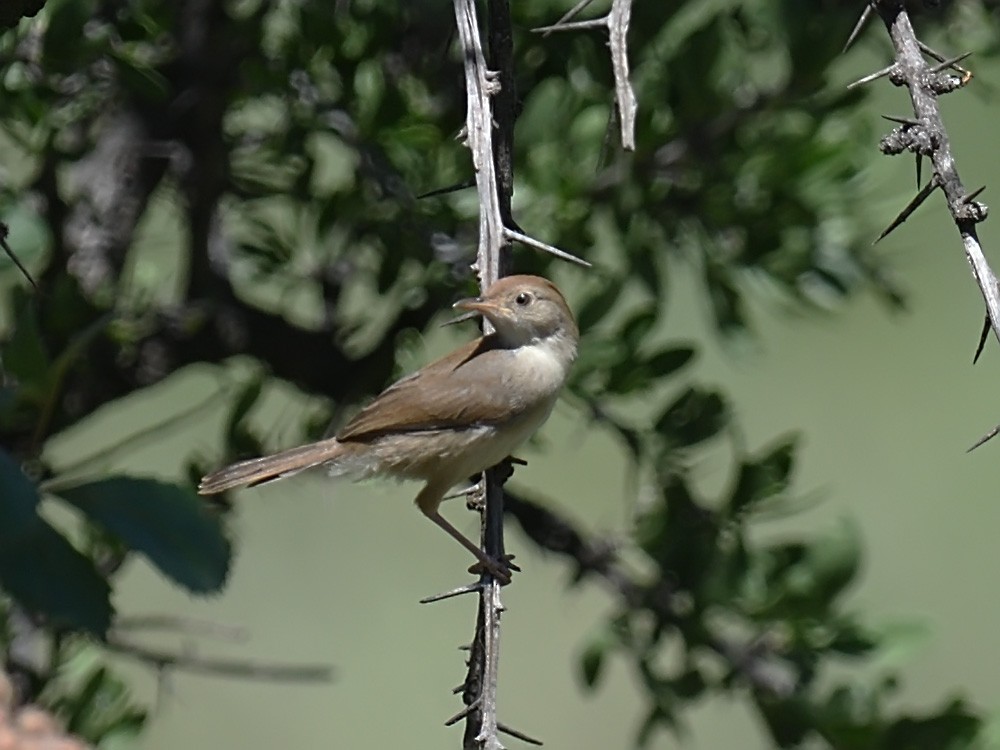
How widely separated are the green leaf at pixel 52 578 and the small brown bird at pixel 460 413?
1402mm

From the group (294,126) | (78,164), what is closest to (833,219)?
(294,126)

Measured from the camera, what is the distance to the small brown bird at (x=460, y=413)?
3.32 meters

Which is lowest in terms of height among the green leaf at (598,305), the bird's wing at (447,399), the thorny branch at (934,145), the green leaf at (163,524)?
the green leaf at (163,524)

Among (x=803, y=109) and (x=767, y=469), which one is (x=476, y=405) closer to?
(x=767, y=469)

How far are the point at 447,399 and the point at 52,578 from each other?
1911mm

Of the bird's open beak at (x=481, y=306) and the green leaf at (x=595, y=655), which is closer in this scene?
the bird's open beak at (x=481, y=306)

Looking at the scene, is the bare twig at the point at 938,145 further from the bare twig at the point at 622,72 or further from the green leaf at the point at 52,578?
the green leaf at the point at 52,578

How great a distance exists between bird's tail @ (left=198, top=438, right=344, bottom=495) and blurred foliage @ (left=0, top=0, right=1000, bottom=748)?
0.46ft

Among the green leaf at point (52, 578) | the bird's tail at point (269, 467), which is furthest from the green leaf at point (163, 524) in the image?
the bird's tail at point (269, 467)

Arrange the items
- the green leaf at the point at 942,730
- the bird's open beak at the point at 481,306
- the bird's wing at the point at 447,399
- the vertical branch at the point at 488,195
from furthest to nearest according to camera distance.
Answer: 1. the bird's wing at the point at 447,399
2. the green leaf at the point at 942,730
3. the bird's open beak at the point at 481,306
4. the vertical branch at the point at 488,195

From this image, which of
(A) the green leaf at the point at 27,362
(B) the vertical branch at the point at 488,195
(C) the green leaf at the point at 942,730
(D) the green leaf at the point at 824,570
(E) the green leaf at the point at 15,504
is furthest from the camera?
(D) the green leaf at the point at 824,570

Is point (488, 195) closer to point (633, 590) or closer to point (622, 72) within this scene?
point (622, 72)

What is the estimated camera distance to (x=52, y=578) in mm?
1709

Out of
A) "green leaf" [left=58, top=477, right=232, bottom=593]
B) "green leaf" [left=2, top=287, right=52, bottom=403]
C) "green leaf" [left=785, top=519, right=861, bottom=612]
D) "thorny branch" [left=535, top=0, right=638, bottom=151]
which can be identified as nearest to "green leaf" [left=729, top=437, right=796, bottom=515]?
"green leaf" [left=785, top=519, right=861, bottom=612]
